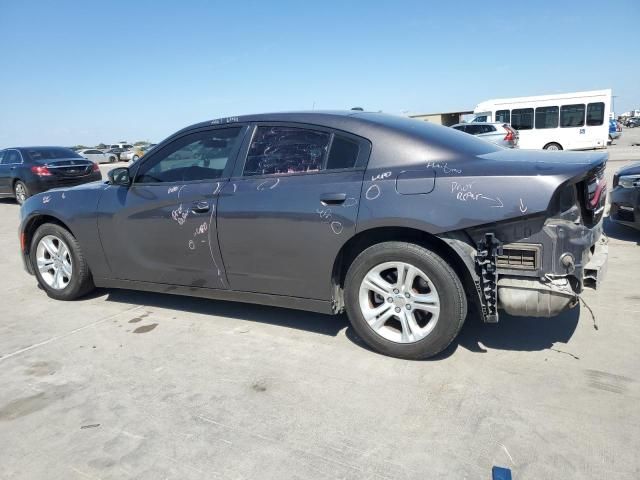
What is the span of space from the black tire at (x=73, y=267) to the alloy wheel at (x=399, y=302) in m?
2.80

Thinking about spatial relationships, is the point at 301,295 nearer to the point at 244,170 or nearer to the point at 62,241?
the point at 244,170

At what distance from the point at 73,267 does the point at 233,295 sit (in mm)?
1831

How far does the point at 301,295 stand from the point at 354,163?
3.30 feet

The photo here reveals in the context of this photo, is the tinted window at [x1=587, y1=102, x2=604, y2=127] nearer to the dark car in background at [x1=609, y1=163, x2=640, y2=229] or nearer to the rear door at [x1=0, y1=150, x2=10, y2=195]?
the dark car in background at [x1=609, y1=163, x2=640, y2=229]

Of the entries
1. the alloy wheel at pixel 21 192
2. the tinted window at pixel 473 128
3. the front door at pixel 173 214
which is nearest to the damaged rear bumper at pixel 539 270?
the front door at pixel 173 214

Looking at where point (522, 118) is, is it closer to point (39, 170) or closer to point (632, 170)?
point (632, 170)

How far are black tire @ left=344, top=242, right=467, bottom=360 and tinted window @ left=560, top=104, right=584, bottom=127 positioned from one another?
70.3 ft

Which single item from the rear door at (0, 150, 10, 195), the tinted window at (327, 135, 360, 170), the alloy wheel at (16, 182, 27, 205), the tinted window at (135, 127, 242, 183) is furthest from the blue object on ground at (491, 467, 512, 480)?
the rear door at (0, 150, 10, 195)

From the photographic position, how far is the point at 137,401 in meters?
2.91

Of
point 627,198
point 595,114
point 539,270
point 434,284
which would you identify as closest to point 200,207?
point 434,284

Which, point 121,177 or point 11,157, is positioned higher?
point 11,157

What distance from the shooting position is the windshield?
12523 mm

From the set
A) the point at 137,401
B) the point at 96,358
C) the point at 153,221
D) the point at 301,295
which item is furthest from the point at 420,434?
the point at 153,221

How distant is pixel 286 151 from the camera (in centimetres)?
358
